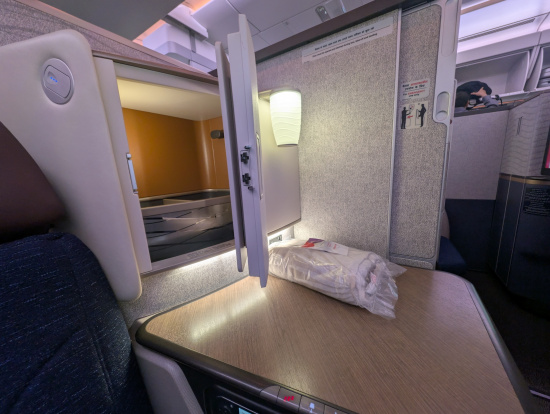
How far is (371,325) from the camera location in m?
0.44

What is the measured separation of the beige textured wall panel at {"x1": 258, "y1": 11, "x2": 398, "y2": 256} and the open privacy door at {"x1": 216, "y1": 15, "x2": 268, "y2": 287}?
374 mm

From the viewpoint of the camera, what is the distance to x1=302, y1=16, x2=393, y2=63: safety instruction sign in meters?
0.59

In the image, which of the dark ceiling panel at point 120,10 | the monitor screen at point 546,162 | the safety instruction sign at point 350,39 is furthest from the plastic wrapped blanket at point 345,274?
the dark ceiling panel at point 120,10

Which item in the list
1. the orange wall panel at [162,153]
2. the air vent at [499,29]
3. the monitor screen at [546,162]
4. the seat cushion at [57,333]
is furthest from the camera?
the air vent at [499,29]

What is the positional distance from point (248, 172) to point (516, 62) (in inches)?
163

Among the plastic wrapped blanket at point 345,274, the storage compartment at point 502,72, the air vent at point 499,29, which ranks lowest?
the plastic wrapped blanket at point 345,274

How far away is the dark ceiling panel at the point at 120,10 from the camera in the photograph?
1.60 m

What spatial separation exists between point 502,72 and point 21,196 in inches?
182

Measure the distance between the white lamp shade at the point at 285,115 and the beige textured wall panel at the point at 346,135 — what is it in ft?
0.46

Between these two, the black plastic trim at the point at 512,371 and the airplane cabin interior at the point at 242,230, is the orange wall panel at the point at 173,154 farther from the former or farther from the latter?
the black plastic trim at the point at 512,371

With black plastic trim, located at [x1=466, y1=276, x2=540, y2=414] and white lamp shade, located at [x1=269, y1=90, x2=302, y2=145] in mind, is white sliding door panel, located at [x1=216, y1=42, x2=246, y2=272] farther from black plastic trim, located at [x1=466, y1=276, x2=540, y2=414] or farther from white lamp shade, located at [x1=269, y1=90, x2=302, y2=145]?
black plastic trim, located at [x1=466, y1=276, x2=540, y2=414]

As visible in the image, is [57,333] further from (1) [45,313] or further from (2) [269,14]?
(2) [269,14]

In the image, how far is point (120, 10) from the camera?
172cm

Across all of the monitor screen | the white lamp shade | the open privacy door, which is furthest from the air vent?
the open privacy door
